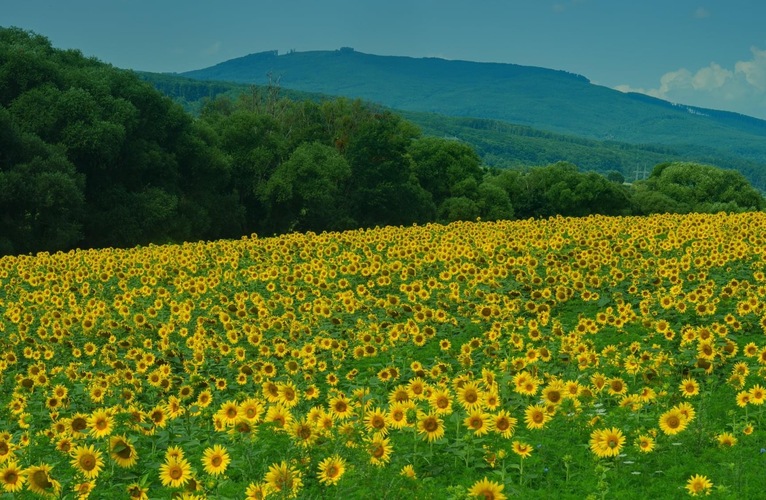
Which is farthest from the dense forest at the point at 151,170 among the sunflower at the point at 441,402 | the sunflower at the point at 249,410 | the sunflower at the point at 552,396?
the sunflower at the point at 552,396

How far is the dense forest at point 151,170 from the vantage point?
41.7 meters

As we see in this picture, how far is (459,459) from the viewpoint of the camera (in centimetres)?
857

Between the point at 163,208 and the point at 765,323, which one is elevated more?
the point at 765,323

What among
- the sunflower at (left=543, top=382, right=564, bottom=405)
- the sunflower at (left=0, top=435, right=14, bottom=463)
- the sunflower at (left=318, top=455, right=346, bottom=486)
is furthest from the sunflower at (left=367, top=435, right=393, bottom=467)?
the sunflower at (left=0, top=435, right=14, bottom=463)

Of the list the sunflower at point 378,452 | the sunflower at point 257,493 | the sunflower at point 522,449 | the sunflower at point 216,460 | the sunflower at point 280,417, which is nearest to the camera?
the sunflower at point 257,493

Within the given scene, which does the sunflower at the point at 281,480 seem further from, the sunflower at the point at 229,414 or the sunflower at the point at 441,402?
the sunflower at the point at 441,402

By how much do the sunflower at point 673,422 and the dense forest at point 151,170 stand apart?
37.5 meters

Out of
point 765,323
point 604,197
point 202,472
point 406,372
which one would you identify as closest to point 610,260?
point 765,323

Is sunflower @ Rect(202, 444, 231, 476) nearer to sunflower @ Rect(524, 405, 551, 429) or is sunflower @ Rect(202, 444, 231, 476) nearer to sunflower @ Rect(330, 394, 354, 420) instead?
sunflower @ Rect(330, 394, 354, 420)

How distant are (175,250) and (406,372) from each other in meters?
12.8

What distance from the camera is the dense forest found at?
41656 mm

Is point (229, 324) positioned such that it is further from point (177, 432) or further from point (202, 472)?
point (202, 472)

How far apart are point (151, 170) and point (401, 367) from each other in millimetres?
41296

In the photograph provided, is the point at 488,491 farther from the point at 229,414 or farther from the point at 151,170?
the point at 151,170
